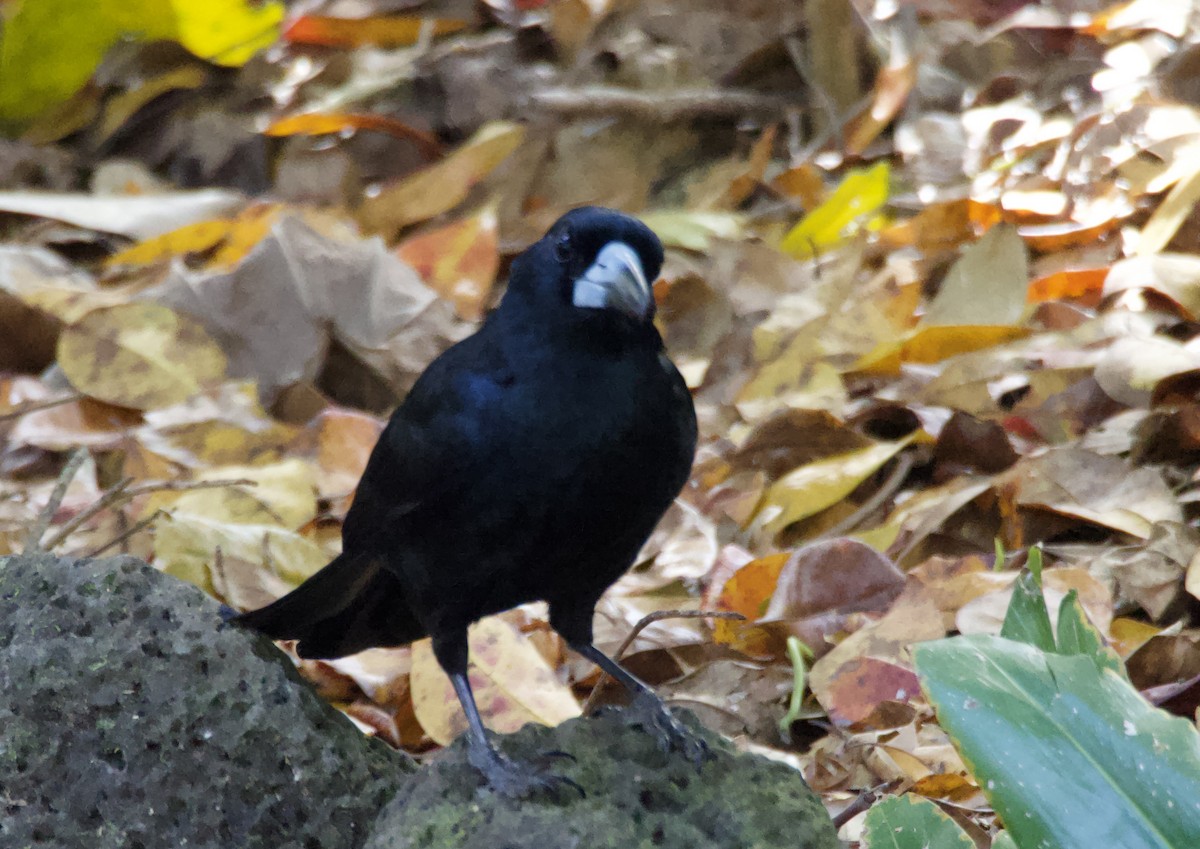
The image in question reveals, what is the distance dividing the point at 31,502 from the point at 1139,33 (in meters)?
3.84

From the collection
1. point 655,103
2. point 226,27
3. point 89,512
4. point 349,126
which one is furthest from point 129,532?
point 226,27

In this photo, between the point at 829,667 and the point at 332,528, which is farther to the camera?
the point at 332,528

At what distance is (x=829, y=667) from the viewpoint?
3068 millimetres

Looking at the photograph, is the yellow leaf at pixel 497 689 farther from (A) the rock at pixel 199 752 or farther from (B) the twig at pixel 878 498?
(B) the twig at pixel 878 498

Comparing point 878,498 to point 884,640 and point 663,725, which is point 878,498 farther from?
point 663,725

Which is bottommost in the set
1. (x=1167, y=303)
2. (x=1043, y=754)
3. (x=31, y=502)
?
(x=31, y=502)

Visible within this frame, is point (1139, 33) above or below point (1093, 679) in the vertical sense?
below

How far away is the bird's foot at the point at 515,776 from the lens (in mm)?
2240

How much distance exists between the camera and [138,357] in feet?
14.4

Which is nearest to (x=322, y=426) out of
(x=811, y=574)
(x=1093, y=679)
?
(x=811, y=574)

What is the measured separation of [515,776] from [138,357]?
251 centimetres

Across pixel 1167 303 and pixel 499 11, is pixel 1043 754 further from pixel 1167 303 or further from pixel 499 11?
pixel 499 11

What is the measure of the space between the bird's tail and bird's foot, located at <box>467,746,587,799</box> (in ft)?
1.95

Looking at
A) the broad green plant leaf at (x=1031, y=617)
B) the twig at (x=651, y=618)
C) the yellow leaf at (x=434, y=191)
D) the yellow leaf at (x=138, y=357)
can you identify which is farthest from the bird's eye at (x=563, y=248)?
the yellow leaf at (x=434, y=191)
